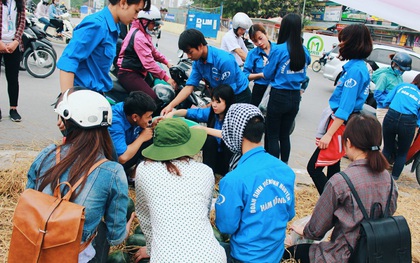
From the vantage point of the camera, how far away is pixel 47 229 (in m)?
1.65

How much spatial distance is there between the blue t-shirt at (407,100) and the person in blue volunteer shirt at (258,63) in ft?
4.95

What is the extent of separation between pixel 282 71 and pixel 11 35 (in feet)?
11.0

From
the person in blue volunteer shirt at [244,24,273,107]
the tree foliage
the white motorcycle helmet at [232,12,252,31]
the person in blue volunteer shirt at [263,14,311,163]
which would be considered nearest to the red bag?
the person in blue volunteer shirt at [263,14,311,163]

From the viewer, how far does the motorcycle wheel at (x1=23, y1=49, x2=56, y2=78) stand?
762 centimetres

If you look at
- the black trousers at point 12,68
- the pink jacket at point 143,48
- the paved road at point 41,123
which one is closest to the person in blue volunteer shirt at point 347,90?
the paved road at point 41,123

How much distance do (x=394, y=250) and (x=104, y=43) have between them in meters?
2.34

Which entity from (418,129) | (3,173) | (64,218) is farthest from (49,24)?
(64,218)

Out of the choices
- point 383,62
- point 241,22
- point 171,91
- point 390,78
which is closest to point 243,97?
point 171,91

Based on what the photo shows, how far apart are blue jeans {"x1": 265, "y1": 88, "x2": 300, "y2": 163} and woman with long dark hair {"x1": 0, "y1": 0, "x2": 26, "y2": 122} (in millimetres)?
3193

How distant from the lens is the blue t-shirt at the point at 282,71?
367cm

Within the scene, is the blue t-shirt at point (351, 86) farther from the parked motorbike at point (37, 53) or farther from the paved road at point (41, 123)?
the parked motorbike at point (37, 53)

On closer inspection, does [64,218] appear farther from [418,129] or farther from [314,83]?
[314,83]

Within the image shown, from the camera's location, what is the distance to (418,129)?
185 inches

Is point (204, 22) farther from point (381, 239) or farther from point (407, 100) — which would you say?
point (381, 239)
